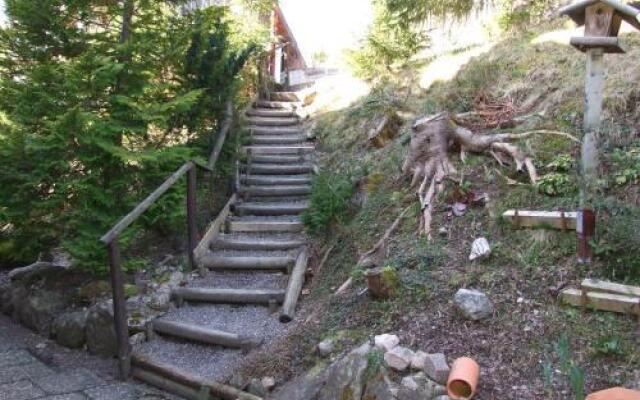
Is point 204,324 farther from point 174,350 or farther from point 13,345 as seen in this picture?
point 13,345

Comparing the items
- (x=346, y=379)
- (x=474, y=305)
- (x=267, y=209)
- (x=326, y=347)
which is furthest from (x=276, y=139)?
(x=346, y=379)

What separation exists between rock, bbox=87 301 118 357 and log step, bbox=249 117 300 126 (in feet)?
19.6

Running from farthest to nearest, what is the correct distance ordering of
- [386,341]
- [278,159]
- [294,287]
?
1. [278,159]
2. [294,287]
3. [386,341]

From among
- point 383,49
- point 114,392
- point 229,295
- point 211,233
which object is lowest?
point 114,392

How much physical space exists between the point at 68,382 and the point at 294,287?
2148 mm

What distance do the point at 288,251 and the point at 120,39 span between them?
122 inches

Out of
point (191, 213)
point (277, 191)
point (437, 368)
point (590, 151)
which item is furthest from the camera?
point (277, 191)

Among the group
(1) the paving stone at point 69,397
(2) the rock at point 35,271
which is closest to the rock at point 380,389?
(1) the paving stone at point 69,397

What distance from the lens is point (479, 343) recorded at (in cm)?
337

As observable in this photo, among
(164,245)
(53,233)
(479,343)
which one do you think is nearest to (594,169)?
(479,343)

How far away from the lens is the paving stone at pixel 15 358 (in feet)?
15.7

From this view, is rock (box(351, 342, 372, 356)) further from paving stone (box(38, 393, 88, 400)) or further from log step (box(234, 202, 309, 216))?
log step (box(234, 202, 309, 216))

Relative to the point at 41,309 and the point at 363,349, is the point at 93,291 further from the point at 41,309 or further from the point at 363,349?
the point at 363,349

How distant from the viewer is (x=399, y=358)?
3.32 m
